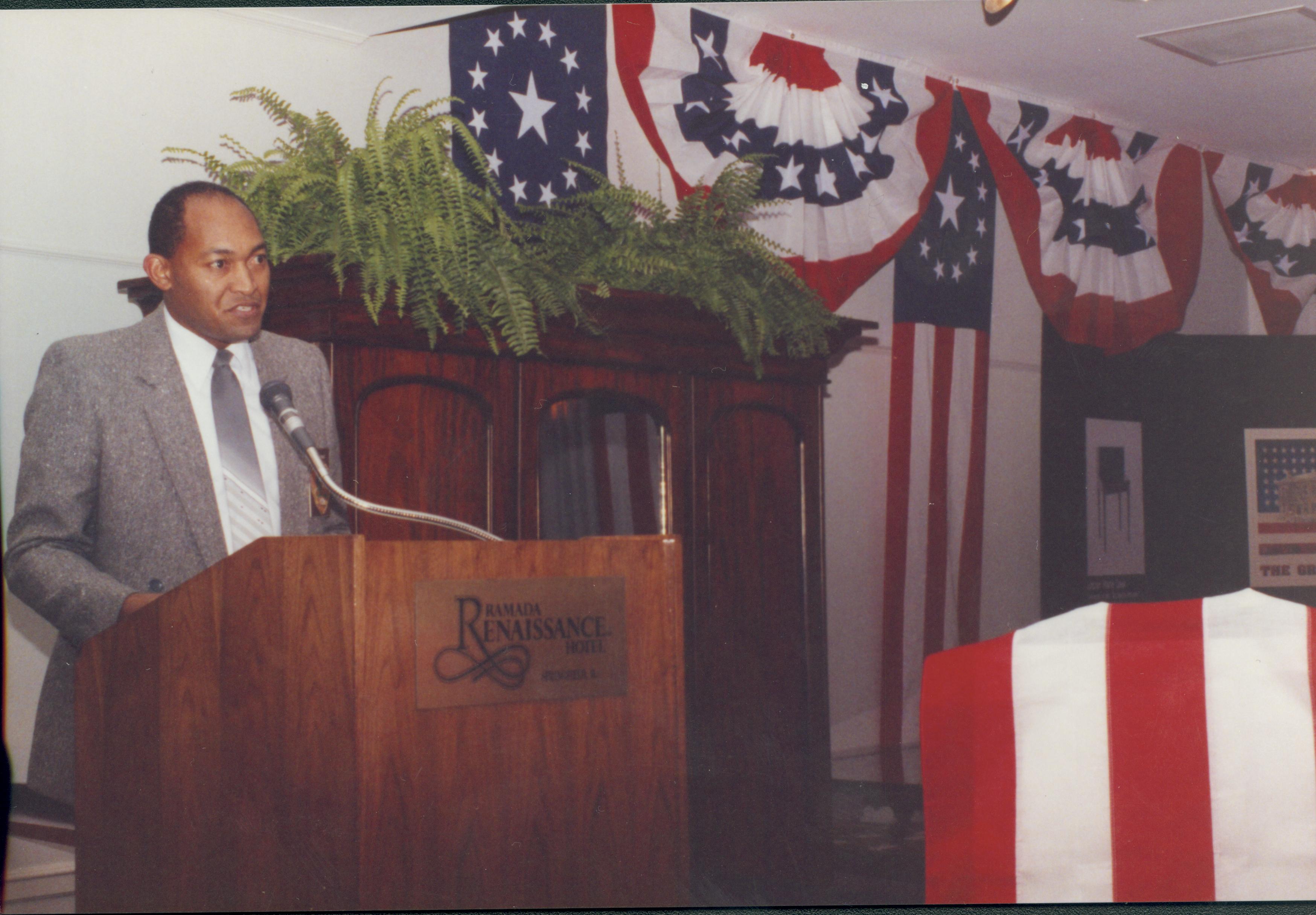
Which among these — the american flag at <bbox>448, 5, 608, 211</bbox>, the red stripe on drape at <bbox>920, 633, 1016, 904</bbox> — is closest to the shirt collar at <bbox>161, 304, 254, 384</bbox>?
the american flag at <bbox>448, 5, 608, 211</bbox>

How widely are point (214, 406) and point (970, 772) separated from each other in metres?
1.74

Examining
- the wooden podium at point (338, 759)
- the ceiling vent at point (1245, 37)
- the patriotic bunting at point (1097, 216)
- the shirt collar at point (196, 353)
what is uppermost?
the ceiling vent at point (1245, 37)

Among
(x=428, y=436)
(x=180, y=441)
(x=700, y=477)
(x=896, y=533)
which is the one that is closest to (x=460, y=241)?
(x=428, y=436)

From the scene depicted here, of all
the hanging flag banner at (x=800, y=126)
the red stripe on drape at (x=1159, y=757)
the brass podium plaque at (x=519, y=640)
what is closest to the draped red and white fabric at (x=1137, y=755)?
the red stripe on drape at (x=1159, y=757)

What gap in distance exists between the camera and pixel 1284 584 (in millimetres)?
5492

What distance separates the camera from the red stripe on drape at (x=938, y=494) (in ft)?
16.0

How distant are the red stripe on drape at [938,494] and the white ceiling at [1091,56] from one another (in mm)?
1108

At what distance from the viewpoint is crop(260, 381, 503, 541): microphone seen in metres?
1.66

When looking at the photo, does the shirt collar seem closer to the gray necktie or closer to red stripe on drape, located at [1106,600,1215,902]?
the gray necktie

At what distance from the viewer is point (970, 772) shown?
1379 millimetres

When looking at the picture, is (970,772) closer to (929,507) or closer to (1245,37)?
(929,507)

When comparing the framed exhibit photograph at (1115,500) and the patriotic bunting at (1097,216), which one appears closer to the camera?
the patriotic bunting at (1097,216)

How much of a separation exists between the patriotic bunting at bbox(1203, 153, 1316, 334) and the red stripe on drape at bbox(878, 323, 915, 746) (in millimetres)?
2261

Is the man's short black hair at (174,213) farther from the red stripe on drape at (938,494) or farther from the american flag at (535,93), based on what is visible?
the red stripe on drape at (938,494)
